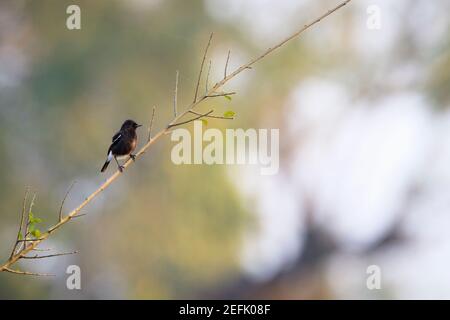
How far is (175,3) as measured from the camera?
15062 mm

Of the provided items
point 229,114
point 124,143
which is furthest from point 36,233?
point 124,143

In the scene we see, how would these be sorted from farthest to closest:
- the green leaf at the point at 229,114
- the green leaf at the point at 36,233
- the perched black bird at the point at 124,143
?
the perched black bird at the point at 124,143 → the green leaf at the point at 229,114 → the green leaf at the point at 36,233

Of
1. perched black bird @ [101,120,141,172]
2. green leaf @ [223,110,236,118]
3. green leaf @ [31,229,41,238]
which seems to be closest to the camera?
green leaf @ [31,229,41,238]

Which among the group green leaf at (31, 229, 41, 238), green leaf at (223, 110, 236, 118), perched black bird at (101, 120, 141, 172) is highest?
perched black bird at (101, 120, 141, 172)

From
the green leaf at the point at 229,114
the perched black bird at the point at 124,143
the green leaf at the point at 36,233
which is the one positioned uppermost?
the perched black bird at the point at 124,143

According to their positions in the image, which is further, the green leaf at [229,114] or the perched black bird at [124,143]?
the perched black bird at [124,143]

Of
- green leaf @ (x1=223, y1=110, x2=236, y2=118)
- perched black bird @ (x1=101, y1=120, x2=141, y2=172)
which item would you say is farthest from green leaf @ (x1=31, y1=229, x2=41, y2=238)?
perched black bird @ (x1=101, y1=120, x2=141, y2=172)

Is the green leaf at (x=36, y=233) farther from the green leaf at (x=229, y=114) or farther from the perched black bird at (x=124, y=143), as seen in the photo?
the perched black bird at (x=124, y=143)

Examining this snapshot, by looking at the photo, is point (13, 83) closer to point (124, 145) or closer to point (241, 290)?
point (241, 290)

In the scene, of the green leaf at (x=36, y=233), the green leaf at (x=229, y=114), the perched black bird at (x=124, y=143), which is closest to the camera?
the green leaf at (x=36, y=233)

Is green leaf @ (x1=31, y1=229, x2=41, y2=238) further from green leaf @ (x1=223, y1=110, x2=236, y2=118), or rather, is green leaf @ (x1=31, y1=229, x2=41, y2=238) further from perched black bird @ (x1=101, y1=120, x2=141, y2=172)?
perched black bird @ (x1=101, y1=120, x2=141, y2=172)

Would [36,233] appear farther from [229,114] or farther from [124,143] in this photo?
[124,143]

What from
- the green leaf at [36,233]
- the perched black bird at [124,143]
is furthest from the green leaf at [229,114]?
the perched black bird at [124,143]
